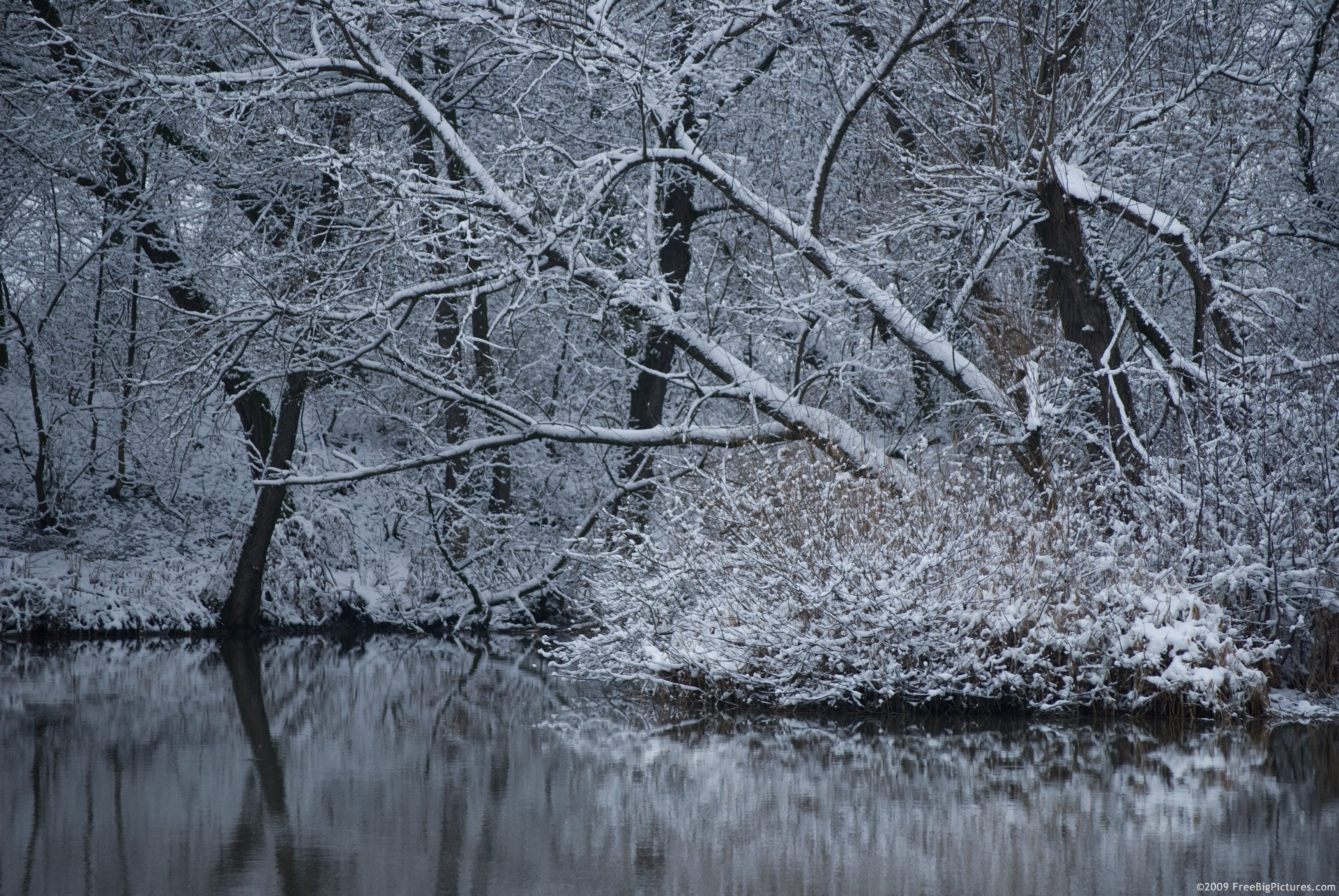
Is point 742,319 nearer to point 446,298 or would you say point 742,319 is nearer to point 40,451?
point 446,298

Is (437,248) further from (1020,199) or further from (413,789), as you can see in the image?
(413,789)

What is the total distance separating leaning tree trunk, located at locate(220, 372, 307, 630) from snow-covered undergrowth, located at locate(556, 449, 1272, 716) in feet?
25.4

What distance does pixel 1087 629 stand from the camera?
8.89 m

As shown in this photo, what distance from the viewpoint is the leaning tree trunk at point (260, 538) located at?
630 inches

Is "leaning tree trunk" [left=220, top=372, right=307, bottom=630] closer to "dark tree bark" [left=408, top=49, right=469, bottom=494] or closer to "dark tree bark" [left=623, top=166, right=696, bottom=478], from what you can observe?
"dark tree bark" [left=408, top=49, right=469, bottom=494]

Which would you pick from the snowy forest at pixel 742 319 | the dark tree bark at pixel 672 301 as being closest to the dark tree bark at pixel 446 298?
the snowy forest at pixel 742 319

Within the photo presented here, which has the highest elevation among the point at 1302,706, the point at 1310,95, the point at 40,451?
the point at 1310,95

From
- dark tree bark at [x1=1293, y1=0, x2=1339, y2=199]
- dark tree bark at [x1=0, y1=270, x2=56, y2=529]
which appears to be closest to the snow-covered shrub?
dark tree bark at [x1=0, y1=270, x2=56, y2=529]

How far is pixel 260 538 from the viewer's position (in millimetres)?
16016

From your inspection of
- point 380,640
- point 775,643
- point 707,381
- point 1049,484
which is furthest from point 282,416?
point 1049,484

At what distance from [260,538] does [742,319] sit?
6907 millimetres

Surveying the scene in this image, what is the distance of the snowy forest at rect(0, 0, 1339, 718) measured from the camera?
31.0 feet

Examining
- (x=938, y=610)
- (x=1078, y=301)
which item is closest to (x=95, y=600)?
(x=938, y=610)

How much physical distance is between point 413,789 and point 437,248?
833 centimetres
